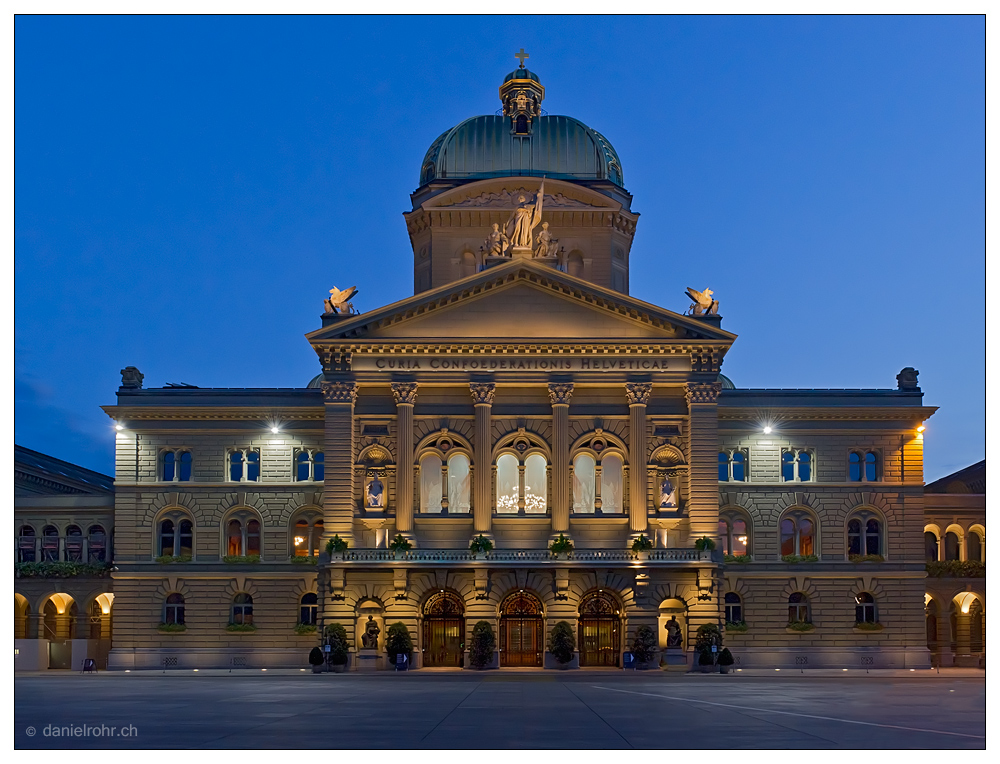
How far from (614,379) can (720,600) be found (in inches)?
529

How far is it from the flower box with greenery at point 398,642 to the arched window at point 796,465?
24442 millimetres

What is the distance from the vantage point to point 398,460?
237 feet

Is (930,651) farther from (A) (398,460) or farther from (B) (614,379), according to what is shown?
(A) (398,460)

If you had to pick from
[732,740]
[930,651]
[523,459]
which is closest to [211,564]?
[523,459]

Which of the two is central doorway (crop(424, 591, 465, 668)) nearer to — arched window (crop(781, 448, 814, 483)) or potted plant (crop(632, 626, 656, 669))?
potted plant (crop(632, 626, 656, 669))

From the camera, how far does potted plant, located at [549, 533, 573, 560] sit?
69.5 metres

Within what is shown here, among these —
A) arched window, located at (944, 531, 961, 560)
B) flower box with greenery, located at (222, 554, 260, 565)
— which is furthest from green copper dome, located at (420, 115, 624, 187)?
arched window, located at (944, 531, 961, 560)

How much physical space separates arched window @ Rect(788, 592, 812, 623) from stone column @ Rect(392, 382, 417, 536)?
75.1ft

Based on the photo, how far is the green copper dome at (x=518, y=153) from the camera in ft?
295

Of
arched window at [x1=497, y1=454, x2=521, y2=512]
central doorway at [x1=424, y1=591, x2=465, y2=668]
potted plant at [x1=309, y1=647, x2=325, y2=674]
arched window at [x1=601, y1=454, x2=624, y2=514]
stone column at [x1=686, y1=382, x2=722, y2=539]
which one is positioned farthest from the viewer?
arched window at [x1=497, y1=454, x2=521, y2=512]

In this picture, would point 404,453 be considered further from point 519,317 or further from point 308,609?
point 308,609

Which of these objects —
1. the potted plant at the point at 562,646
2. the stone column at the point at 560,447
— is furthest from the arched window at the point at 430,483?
the potted plant at the point at 562,646

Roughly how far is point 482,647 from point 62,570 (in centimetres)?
2703

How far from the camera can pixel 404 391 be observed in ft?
238
